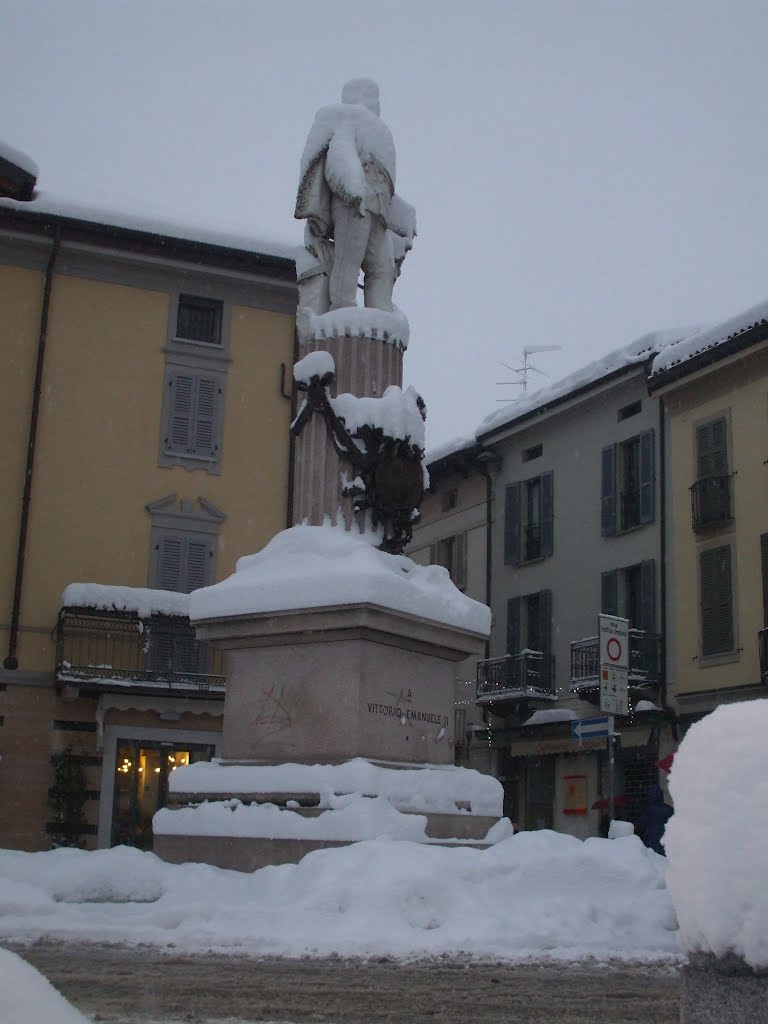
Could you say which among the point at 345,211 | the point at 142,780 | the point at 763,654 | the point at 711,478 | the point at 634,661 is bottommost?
the point at 142,780

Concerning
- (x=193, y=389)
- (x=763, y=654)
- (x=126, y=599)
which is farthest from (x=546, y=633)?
(x=126, y=599)

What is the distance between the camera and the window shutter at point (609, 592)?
2947 cm

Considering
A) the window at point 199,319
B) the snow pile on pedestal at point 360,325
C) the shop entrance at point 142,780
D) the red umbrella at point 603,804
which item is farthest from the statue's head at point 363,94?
the red umbrella at point 603,804

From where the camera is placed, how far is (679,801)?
2.90m

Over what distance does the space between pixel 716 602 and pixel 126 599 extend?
12.4 metres

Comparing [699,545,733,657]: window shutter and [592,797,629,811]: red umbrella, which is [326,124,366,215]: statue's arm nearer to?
[699,545,733,657]: window shutter

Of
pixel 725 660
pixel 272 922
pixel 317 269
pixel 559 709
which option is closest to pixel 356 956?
pixel 272 922

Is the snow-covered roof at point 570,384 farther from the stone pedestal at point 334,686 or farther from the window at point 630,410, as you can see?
the stone pedestal at point 334,686

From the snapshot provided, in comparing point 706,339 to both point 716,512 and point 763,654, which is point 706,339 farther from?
point 763,654

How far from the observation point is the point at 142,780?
75.9ft

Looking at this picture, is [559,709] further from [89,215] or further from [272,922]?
[272,922]

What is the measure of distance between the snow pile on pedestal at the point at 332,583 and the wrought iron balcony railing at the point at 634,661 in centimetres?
1701

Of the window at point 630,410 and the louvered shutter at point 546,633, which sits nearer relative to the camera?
the window at point 630,410

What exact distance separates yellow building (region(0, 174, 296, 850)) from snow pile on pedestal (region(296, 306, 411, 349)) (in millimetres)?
12879
